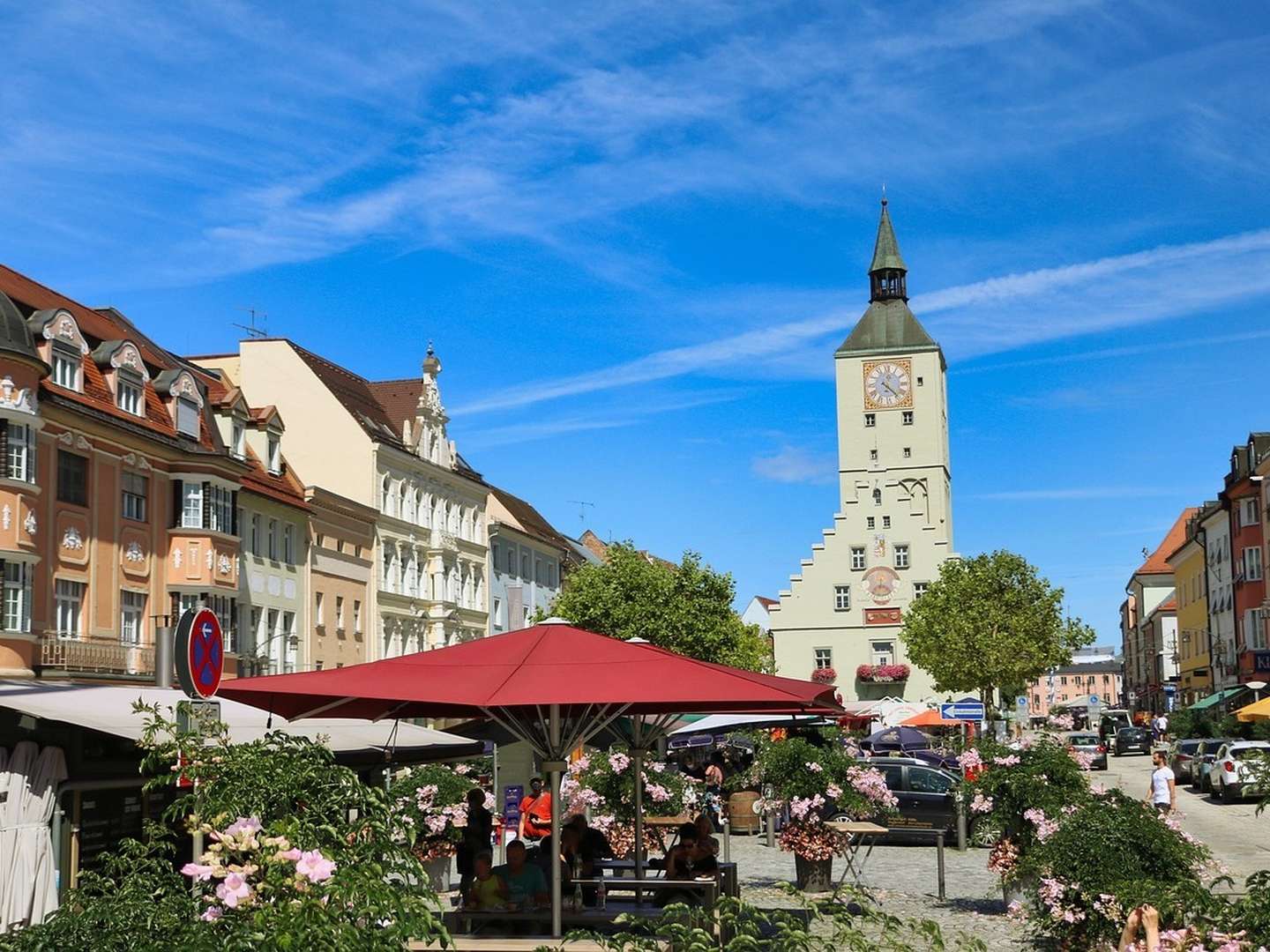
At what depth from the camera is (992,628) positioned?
7219 cm

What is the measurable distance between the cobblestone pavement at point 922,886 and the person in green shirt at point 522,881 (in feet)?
6.85

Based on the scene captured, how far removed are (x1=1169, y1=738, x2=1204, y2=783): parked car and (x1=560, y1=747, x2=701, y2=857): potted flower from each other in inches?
1144

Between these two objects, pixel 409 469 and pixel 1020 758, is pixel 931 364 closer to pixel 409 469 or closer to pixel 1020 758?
pixel 409 469

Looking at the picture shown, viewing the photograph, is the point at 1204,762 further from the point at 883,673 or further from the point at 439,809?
the point at 883,673

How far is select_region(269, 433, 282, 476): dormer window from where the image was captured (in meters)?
49.7

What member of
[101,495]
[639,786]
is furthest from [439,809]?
[101,495]

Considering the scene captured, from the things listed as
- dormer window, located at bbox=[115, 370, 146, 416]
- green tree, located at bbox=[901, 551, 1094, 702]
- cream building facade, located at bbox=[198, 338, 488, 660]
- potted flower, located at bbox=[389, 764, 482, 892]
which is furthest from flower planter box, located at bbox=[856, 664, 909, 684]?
potted flower, located at bbox=[389, 764, 482, 892]

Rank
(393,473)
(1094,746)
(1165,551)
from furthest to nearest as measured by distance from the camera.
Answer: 1. (1165,551)
2. (393,473)
3. (1094,746)

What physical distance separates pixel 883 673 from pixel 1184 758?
35835 mm

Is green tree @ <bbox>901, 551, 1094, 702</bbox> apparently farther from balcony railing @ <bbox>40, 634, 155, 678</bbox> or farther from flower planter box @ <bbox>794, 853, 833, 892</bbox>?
flower planter box @ <bbox>794, 853, 833, 892</bbox>

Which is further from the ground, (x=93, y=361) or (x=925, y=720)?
(x=93, y=361)

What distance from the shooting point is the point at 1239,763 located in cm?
955

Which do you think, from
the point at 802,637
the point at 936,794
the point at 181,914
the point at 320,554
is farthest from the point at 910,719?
the point at 181,914

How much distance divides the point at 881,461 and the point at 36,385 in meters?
69.2
